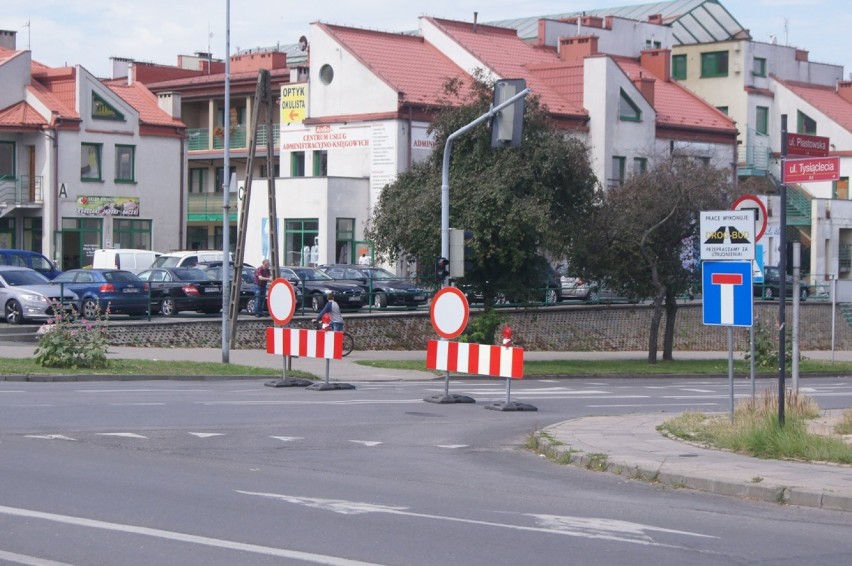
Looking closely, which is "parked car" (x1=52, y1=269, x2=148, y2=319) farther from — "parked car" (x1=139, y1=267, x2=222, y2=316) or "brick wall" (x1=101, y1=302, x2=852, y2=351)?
"brick wall" (x1=101, y1=302, x2=852, y2=351)

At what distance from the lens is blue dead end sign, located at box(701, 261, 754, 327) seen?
15312 millimetres

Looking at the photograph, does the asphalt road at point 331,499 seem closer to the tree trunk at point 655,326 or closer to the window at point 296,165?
the tree trunk at point 655,326

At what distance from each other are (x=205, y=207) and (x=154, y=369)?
A: 45.5m

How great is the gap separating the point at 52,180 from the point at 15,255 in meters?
14.5

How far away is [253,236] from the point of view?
185 feet

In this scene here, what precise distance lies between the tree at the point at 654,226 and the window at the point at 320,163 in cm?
2462

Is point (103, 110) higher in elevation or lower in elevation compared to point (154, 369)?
higher

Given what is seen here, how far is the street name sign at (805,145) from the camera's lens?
14516 mm

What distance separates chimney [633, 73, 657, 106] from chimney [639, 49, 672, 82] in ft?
25.5

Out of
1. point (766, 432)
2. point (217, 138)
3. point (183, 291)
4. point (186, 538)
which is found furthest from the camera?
point (217, 138)

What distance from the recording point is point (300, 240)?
55.1 meters

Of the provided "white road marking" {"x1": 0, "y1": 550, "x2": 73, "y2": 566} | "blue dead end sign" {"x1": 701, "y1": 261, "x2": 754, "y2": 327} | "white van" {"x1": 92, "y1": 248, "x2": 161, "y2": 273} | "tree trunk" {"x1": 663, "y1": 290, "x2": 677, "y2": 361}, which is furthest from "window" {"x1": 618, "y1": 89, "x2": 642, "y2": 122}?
"white road marking" {"x1": 0, "y1": 550, "x2": 73, "y2": 566}

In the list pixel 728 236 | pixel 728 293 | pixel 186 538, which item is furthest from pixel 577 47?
pixel 186 538

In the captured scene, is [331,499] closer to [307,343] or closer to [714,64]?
[307,343]
